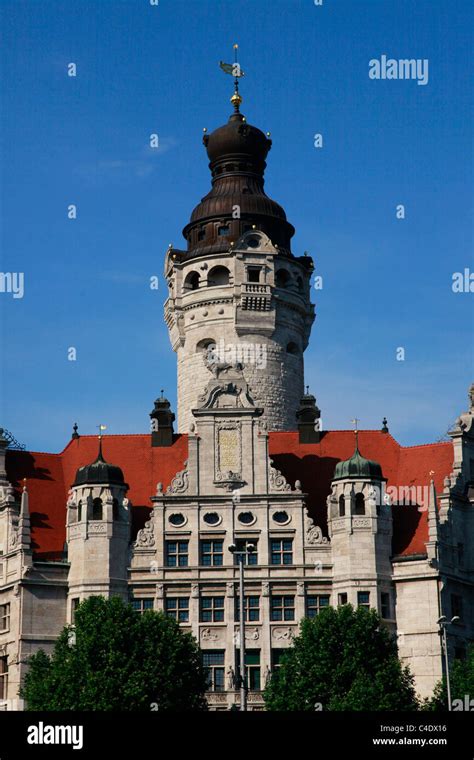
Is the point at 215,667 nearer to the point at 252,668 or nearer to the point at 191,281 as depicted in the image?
the point at 252,668

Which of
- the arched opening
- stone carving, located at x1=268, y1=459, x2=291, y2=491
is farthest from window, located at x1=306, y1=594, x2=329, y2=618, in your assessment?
the arched opening

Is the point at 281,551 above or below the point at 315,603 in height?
above

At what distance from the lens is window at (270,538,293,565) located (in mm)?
92812

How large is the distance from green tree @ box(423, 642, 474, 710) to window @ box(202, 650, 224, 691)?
13.1 meters

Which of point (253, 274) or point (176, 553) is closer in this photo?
point (176, 553)

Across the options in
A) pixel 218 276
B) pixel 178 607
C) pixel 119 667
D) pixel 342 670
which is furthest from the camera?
pixel 218 276

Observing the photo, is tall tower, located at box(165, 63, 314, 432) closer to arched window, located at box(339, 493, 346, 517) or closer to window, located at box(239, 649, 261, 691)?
arched window, located at box(339, 493, 346, 517)

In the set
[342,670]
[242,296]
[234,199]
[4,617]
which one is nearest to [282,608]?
[342,670]

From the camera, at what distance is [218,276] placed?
112m

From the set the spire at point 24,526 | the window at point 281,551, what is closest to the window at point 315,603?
the window at point 281,551

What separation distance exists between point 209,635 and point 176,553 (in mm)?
5669

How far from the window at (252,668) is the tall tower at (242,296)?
72.5 ft

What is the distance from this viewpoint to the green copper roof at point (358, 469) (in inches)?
3664

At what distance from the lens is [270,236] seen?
114 meters
